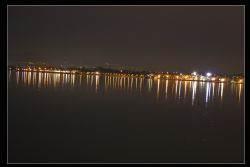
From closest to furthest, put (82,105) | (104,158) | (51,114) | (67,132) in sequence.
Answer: (104,158) < (67,132) < (51,114) < (82,105)

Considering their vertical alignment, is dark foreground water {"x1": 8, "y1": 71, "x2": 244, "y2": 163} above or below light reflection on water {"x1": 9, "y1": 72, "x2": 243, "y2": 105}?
below

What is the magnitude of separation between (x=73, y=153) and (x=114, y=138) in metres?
2.08

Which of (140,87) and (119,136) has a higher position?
(140,87)

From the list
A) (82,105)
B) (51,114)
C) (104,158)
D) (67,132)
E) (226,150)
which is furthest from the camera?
(82,105)

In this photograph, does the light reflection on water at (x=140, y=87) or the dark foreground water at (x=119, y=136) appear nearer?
the dark foreground water at (x=119, y=136)

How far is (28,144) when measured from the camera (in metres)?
10.2

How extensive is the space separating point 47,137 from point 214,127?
651cm

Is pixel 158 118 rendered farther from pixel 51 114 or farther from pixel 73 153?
pixel 73 153

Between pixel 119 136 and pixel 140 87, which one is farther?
pixel 140 87

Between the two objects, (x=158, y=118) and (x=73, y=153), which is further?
(x=158, y=118)

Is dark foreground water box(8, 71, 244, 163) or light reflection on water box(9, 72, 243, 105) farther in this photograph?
light reflection on water box(9, 72, 243, 105)

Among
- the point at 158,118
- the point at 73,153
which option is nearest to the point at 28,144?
the point at 73,153

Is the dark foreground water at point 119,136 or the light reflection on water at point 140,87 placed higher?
the light reflection on water at point 140,87

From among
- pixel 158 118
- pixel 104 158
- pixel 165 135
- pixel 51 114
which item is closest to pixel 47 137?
pixel 104 158
